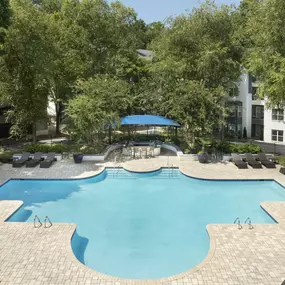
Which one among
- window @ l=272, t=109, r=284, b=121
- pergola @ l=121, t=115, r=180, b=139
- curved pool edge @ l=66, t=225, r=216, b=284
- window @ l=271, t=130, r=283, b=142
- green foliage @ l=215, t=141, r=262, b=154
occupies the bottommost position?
curved pool edge @ l=66, t=225, r=216, b=284

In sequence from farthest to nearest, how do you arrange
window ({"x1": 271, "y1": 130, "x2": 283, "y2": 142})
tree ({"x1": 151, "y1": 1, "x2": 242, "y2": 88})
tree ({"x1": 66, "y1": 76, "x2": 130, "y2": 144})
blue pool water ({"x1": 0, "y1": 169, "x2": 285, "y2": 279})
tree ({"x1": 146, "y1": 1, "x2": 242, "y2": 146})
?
window ({"x1": 271, "y1": 130, "x2": 283, "y2": 142}) → tree ({"x1": 151, "y1": 1, "x2": 242, "y2": 88}) → tree ({"x1": 146, "y1": 1, "x2": 242, "y2": 146}) → tree ({"x1": 66, "y1": 76, "x2": 130, "y2": 144}) → blue pool water ({"x1": 0, "y1": 169, "x2": 285, "y2": 279})

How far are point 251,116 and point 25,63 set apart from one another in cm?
2781

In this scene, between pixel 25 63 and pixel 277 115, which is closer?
pixel 25 63

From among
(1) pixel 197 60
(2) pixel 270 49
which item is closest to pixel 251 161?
(2) pixel 270 49

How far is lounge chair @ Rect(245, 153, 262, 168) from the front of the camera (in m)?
21.1

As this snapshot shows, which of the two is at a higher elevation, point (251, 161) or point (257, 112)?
point (257, 112)

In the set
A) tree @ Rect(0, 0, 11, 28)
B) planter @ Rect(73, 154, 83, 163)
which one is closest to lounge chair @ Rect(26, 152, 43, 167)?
planter @ Rect(73, 154, 83, 163)

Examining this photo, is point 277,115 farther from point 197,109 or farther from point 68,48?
point 68,48

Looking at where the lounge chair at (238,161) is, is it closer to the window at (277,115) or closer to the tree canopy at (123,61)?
the tree canopy at (123,61)

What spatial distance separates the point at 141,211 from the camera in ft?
48.3

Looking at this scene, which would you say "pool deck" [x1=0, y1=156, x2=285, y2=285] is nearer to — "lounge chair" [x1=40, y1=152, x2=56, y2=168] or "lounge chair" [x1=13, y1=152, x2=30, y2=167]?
"lounge chair" [x1=40, y1=152, x2=56, y2=168]

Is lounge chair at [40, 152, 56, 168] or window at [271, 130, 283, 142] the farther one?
window at [271, 130, 283, 142]

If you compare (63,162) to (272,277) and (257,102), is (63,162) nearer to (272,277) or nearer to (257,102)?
(272,277)

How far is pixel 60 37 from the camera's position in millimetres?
29125
